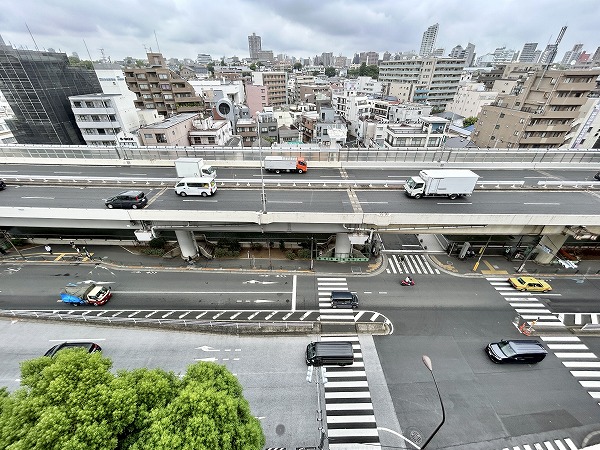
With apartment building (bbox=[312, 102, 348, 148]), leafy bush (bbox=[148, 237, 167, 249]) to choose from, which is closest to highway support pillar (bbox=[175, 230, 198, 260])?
leafy bush (bbox=[148, 237, 167, 249])

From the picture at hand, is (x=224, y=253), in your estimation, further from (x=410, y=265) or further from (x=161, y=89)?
(x=161, y=89)

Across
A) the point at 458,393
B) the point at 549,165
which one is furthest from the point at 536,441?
the point at 549,165

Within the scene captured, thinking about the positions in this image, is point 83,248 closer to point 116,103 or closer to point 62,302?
point 62,302

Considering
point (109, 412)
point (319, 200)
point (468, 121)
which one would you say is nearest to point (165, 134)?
point (319, 200)

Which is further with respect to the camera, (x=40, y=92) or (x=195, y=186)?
(x=40, y=92)

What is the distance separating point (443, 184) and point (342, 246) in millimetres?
14982

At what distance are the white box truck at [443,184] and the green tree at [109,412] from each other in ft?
99.5

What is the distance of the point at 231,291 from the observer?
30.0m

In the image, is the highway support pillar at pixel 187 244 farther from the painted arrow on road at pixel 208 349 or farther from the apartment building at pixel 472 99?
the apartment building at pixel 472 99

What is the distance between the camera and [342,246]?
111 feet

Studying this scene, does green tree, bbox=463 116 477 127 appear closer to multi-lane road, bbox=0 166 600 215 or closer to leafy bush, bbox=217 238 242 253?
multi-lane road, bbox=0 166 600 215

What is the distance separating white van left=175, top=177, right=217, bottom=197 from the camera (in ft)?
106

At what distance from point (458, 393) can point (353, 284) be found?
1397cm

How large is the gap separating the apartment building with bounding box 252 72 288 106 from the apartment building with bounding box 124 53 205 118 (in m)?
45.9
